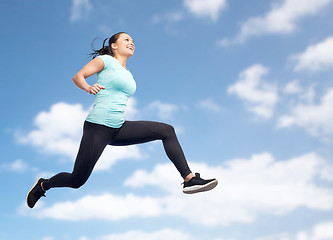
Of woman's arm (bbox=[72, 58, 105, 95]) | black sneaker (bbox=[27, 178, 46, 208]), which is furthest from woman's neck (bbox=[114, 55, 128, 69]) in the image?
black sneaker (bbox=[27, 178, 46, 208])

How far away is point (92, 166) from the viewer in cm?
537

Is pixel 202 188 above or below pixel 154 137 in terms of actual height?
below

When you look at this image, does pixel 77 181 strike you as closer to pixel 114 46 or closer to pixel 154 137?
pixel 154 137

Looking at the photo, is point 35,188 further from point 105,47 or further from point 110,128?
point 105,47

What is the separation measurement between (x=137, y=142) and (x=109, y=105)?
65cm

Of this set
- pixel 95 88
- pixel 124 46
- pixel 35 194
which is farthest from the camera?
pixel 35 194

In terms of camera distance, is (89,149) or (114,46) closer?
(89,149)

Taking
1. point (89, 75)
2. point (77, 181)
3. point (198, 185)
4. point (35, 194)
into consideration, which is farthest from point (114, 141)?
point (35, 194)

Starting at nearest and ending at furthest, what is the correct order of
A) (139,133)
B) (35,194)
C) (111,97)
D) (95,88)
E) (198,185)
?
(95,88)
(198,185)
(111,97)
(139,133)
(35,194)

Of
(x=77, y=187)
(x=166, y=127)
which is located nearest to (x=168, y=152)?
(x=166, y=127)

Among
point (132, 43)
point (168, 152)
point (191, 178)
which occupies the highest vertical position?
point (132, 43)

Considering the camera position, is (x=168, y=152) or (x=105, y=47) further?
(x=105, y=47)

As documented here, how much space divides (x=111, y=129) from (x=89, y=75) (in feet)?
2.49

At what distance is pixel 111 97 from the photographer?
17.7 ft
